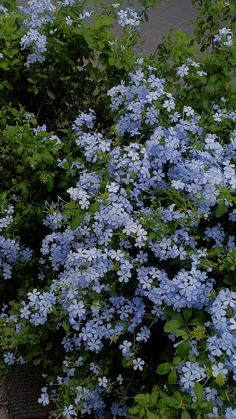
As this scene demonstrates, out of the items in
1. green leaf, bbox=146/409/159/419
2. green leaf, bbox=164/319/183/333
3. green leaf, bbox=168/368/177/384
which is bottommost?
green leaf, bbox=146/409/159/419

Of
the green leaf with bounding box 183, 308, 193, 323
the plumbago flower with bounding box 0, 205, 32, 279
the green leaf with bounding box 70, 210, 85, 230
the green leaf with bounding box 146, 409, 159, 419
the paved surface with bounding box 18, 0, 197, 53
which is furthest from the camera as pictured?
the paved surface with bounding box 18, 0, 197, 53

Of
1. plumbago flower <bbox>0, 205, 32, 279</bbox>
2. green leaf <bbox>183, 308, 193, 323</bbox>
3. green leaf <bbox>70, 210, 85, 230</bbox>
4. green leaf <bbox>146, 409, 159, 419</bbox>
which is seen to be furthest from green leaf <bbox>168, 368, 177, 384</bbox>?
plumbago flower <bbox>0, 205, 32, 279</bbox>

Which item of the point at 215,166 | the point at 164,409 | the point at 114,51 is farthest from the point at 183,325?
the point at 114,51

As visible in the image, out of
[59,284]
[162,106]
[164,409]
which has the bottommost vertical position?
[164,409]

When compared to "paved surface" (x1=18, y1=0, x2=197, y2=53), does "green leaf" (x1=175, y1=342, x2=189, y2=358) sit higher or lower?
lower

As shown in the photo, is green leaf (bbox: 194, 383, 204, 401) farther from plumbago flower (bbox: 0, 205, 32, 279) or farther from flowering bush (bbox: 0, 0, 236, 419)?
plumbago flower (bbox: 0, 205, 32, 279)

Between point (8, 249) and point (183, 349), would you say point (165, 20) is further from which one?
point (183, 349)

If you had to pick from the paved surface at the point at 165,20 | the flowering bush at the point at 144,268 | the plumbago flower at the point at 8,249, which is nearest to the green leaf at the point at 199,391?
the flowering bush at the point at 144,268

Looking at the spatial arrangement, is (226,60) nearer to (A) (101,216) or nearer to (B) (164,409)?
(A) (101,216)
